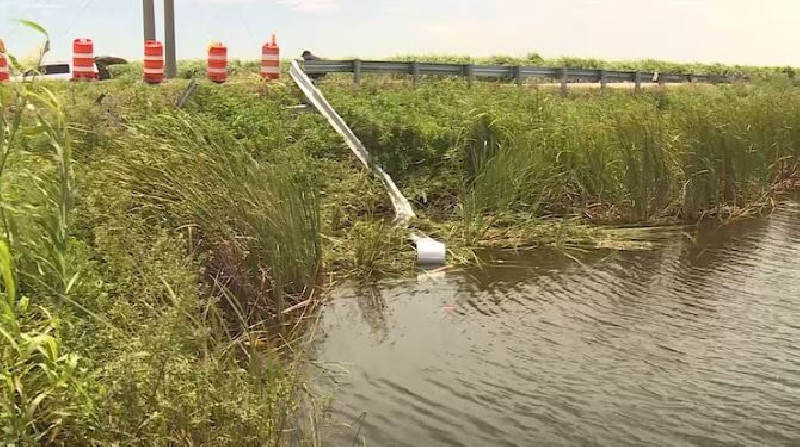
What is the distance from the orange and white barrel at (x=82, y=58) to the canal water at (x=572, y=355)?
350 inches

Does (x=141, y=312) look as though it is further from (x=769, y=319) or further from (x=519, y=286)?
(x=769, y=319)

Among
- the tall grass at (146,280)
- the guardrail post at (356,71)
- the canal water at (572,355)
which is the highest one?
the guardrail post at (356,71)

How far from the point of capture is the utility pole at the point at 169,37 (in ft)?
47.3

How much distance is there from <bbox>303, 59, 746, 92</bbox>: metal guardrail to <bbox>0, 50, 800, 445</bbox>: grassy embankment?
1.71ft

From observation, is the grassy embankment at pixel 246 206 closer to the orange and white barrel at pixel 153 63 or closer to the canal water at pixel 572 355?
the canal water at pixel 572 355

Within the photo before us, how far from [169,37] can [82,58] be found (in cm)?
161

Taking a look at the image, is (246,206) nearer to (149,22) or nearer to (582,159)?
(582,159)

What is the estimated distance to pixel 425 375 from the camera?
5141 mm

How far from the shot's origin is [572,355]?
548 centimetres

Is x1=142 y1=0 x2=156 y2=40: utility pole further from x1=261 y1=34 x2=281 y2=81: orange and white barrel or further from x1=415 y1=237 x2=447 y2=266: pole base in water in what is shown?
x1=415 y1=237 x2=447 y2=266: pole base in water

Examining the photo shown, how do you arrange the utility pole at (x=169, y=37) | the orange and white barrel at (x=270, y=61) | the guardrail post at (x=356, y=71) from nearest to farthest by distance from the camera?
the orange and white barrel at (x=270, y=61)
the guardrail post at (x=356, y=71)
the utility pole at (x=169, y=37)

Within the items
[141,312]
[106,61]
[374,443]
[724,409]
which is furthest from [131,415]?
[106,61]

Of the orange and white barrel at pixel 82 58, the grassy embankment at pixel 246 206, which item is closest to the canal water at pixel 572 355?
the grassy embankment at pixel 246 206

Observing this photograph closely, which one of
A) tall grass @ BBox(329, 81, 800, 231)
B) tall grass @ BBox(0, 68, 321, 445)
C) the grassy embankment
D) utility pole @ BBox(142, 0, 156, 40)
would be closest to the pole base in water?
the grassy embankment
